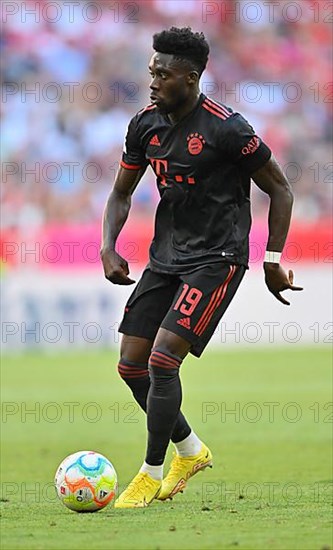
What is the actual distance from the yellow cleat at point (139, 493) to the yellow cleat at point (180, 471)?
11.0 inches

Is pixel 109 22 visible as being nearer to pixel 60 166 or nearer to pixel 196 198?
pixel 60 166

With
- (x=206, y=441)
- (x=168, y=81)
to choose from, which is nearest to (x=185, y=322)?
(x=168, y=81)

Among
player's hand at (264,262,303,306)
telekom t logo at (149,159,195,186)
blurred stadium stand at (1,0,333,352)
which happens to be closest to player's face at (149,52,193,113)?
telekom t logo at (149,159,195,186)

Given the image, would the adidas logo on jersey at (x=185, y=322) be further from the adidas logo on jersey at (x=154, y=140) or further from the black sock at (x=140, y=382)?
the adidas logo on jersey at (x=154, y=140)

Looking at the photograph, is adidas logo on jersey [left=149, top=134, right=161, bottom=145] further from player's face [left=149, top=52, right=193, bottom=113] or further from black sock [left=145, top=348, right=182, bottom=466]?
black sock [left=145, top=348, right=182, bottom=466]

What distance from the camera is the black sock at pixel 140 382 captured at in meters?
6.84

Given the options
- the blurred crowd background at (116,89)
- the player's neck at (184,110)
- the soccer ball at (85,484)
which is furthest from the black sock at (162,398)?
the blurred crowd background at (116,89)

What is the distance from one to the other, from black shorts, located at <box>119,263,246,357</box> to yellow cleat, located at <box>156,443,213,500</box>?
81 centimetres

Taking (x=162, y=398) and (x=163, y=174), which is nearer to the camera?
(x=162, y=398)

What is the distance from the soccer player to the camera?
6.40m

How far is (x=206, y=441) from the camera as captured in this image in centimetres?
1097

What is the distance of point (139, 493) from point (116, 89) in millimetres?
16956

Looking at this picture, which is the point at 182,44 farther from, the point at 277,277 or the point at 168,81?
the point at 277,277

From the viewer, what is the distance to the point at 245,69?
78.4ft
